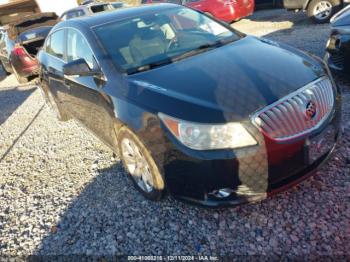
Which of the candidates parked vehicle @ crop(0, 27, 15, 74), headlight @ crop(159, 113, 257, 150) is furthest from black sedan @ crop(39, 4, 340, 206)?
parked vehicle @ crop(0, 27, 15, 74)

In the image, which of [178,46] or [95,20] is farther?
[95,20]

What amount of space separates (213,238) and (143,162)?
868 millimetres

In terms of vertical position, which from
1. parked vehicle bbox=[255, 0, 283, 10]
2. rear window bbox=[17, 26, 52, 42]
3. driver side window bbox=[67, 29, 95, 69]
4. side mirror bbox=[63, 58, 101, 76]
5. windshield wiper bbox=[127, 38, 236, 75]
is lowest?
parked vehicle bbox=[255, 0, 283, 10]

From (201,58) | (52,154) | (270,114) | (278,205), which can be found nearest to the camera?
(270,114)

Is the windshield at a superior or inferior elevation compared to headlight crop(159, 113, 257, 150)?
superior

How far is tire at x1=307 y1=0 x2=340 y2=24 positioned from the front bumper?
7.02 metres

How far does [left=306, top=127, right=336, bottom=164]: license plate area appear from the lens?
2.31 m

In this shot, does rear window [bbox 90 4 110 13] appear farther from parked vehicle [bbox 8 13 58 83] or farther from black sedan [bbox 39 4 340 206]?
black sedan [bbox 39 4 340 206]

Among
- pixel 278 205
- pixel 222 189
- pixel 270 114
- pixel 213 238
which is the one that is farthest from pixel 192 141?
pixel 278 205

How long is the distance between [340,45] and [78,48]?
3180 millimetres

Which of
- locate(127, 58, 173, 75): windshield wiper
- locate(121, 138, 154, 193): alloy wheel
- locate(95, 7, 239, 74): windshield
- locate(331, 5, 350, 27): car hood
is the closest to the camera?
locate(121, 138, 154, 193): alloy wheel

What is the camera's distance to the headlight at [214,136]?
2.17m

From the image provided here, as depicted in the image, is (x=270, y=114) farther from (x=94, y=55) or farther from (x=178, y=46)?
(x=94, y=55)

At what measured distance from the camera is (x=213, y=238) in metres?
2.47
